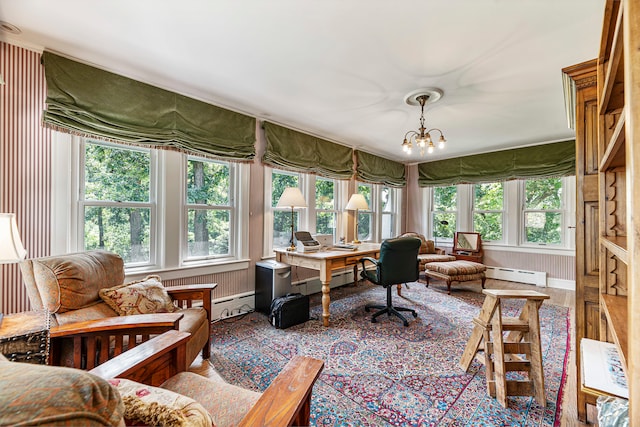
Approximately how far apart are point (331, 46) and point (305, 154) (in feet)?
6.17

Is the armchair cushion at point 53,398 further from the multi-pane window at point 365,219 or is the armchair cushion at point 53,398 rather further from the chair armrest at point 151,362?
the multi-pane window at point 365,219

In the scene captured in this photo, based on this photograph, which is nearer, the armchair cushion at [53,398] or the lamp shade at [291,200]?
the armchair cushion at [53,398]

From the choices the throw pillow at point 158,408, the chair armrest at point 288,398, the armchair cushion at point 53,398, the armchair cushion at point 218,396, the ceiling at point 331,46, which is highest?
the ceiling at point 331,46

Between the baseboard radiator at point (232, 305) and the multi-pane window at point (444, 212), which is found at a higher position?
the multi-pane window at point (444, 212)

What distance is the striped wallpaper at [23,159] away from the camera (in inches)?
71.4

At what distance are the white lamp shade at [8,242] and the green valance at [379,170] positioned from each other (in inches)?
157

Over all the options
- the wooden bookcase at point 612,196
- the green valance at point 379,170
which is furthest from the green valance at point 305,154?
the wooden bookcase at point 612,196

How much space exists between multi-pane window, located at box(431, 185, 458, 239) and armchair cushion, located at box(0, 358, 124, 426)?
567 cm

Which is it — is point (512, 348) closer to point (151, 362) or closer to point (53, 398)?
point (151, 362)

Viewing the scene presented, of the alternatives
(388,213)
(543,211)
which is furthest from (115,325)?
(543,211)

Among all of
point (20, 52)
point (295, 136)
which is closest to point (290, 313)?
point (295, 136)

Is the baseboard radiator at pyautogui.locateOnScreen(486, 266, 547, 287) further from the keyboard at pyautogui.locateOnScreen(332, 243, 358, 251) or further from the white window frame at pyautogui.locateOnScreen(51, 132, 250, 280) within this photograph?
the white window frame at pyautogui.locateOnScreen(51, 132, 250, 280)

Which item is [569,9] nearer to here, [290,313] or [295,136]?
[295,136]

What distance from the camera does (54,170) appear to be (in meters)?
2.00
